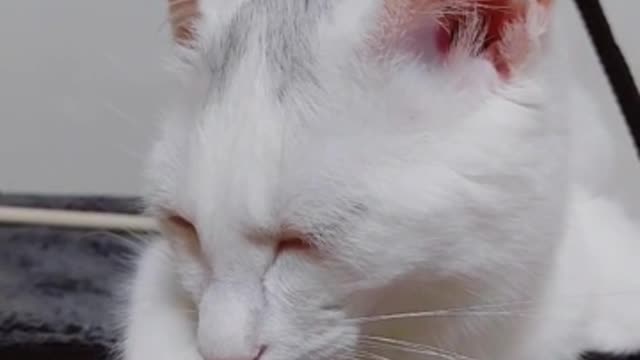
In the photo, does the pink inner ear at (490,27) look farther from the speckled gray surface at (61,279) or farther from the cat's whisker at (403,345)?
the speckled gray surface at (61,279)

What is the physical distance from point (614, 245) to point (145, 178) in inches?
14.5

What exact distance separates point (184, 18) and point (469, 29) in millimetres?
186

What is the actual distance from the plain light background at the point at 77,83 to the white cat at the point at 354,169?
2.03 ft

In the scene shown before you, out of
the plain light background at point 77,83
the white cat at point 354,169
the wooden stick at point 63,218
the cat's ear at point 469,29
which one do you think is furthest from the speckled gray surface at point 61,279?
the cat's ear at point 469,29

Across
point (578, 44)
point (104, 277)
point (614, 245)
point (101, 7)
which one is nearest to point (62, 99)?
point (101, 7)

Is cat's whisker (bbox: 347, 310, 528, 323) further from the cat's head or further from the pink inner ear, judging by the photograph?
the pink inner ear

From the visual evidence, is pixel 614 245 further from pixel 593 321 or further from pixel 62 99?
pixel 62 99

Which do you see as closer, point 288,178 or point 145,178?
point 288,178

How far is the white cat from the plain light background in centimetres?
62

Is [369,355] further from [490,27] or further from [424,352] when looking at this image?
[490,27]

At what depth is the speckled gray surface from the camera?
1145 millimetres

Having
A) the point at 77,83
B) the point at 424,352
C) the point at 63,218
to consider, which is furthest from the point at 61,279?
the point at 424,352

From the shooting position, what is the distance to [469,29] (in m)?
0.80

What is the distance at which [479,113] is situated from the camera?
31.9 inches
